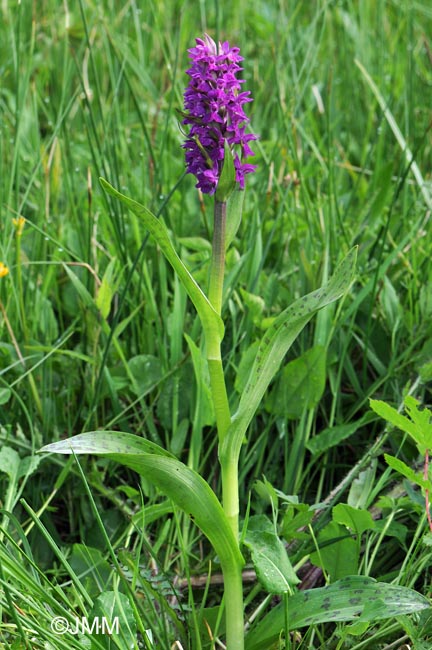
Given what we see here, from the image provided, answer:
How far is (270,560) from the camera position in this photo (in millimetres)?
1168

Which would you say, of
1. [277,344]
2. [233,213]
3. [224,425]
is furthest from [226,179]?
[224,425]

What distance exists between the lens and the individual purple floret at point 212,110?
105 cm

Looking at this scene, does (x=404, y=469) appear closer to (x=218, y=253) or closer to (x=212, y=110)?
(x=218, y=253)

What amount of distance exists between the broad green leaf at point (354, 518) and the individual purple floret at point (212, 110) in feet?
1.74

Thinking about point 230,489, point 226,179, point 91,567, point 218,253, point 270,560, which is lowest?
point 91,567


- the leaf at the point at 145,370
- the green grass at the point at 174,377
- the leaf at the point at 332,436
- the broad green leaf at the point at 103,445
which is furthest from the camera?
the leaf at the point at 145,370

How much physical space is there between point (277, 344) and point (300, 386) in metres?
0.39

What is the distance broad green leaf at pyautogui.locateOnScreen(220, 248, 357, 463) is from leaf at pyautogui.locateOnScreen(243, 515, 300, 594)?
16 cm

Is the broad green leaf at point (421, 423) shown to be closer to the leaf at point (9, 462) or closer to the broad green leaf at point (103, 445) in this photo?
the broad green leaf at point (103, 445)

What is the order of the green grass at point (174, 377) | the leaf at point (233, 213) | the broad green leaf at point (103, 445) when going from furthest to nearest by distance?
the green grass at point (174, 377) < the leaf at point (233, 213) < the broad green leaf at point (103, 445)

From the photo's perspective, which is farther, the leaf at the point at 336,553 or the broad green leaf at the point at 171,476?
the leaf at the point at 336,553

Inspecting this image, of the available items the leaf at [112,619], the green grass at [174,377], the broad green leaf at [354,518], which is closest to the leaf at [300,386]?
the green grass at [174,377]

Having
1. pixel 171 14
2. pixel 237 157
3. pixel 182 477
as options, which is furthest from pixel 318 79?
pixel 182 477

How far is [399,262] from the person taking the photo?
6.13ft
